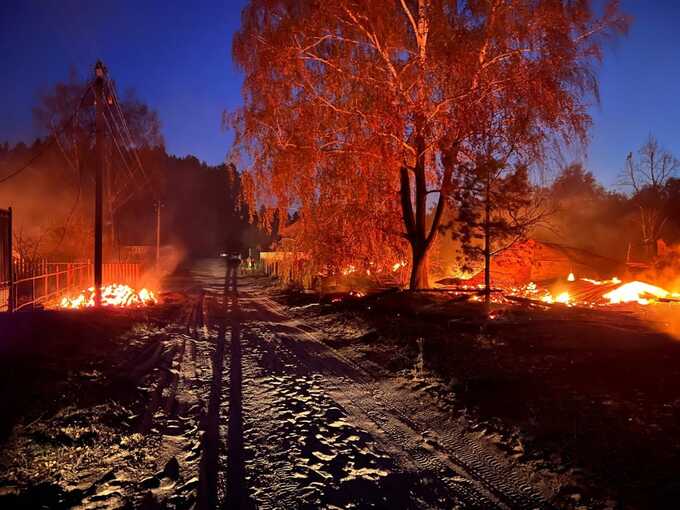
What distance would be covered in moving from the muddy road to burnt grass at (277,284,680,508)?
0.47 meters

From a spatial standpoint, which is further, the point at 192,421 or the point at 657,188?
the point at 657,188

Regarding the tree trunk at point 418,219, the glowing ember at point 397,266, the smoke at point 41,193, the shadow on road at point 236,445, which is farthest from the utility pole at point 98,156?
the smoke at point 41,193

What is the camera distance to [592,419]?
5035 millimetres

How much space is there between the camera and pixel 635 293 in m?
13.7

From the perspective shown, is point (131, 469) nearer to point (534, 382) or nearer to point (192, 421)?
point (192, 421)

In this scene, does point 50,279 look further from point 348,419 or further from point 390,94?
point 348,419

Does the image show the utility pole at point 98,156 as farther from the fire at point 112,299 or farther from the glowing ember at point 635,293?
the glowing ember at point 635,293

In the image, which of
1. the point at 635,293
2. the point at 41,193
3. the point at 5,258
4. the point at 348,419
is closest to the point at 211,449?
the point at 348,419

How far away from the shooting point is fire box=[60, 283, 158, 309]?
16.6 metres

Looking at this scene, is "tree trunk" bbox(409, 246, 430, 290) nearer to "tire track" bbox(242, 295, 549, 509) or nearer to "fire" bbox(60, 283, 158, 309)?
"tire track" bbox(242, 295, 549, 509)

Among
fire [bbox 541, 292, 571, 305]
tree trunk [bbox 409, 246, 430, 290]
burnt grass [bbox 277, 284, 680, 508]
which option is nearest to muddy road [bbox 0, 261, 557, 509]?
burnt grass [bbox 277, 284, 680, 508]

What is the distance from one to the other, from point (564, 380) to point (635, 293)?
9.32 m

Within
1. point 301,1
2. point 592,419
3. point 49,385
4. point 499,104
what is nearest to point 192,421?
point 49,385

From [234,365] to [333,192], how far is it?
23.2 ft
